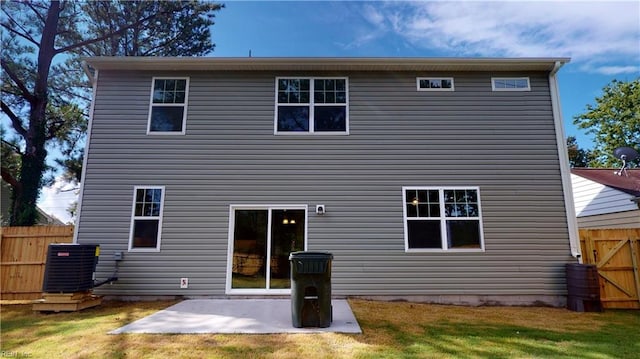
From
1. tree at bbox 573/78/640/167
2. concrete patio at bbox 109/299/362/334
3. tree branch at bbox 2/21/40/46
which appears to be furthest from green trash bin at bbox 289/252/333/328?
tree at bbox 573/78/640/167

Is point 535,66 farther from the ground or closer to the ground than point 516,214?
farther from the ground

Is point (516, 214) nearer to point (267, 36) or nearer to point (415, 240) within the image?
point (415, 240)

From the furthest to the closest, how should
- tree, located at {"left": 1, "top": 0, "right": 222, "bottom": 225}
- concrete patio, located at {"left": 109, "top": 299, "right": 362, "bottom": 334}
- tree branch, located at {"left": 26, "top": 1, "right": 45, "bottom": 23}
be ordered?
tree branch, located at {"left": 26, "top": 1, "right": 45, "bottom": 23}
tree, located at {"left": 1, "top": 0, "right": 222, "bottom": 225}
concrete patio, located at {"left": 109, "top": 299, "right": 362, "bottom": 334}

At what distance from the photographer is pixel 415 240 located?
22.1 feet

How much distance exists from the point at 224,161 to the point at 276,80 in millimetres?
2126

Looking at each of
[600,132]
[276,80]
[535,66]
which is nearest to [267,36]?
[276,80]

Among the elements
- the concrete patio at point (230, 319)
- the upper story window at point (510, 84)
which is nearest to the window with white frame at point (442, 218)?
the concrete patio at point (230, 319)

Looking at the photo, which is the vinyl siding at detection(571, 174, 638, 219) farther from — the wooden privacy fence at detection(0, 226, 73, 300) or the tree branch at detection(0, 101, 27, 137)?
the tree branch at detection(0, 101, 27, 137)

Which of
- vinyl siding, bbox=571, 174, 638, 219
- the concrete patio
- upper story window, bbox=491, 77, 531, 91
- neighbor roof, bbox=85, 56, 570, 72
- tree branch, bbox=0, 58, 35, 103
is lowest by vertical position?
the concrete patio

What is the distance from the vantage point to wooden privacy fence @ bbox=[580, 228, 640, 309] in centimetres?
655

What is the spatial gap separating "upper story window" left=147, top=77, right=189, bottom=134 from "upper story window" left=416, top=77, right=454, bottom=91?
5149 mm

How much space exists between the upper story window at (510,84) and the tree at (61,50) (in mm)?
10858

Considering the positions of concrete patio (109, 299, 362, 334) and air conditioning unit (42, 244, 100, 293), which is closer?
concrete patio (109, 299, 362, 334)

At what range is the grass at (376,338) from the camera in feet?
11.8
